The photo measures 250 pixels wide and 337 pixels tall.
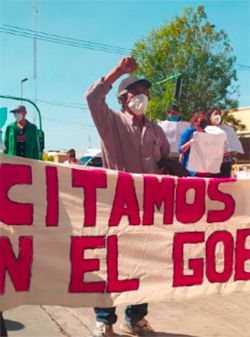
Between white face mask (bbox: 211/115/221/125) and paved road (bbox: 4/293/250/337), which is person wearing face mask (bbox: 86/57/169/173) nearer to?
paved road (bbox: 4/293/250/337)

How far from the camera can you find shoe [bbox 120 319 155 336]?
3.77 metres

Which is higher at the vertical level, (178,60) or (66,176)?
(178,60)

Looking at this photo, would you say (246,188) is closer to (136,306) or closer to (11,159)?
(136,306)

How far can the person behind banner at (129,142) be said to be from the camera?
366 cm

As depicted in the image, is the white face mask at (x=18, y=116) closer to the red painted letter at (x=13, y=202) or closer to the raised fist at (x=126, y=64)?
the raised fist at (x=126, y=64)

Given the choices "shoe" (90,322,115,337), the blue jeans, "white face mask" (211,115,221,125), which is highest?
"white face mask" (211,115,221,125)

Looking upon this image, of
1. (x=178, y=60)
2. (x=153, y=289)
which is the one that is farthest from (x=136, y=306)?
(x=178, y=60)

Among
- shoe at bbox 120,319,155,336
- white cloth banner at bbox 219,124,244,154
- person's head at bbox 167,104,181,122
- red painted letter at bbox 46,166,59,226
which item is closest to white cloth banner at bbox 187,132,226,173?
white cloth banner at bbox 219,124,244,154

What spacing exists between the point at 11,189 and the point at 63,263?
0.56 metres

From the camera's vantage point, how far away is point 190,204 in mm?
3789

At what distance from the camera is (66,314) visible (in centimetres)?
423

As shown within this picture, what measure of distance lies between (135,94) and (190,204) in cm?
86

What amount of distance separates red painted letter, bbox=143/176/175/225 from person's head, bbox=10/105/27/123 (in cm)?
326

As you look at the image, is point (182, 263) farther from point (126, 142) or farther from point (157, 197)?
point (126, 142)
